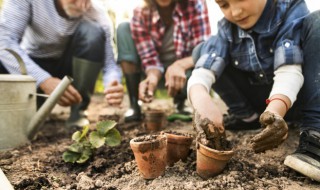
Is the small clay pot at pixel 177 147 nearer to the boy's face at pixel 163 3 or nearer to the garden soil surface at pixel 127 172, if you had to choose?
the garden soil surface at pixel 127 172

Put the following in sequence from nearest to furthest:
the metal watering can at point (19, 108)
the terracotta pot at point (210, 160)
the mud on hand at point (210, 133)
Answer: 1. the terracotta pot at point (210, 160)
2. the mud on hand at point (210, 133)
3. the metal watering can at point (19, 108)

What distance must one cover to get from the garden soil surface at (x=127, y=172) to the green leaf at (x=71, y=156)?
5cm

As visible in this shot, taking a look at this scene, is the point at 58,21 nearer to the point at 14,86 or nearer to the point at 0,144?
the point at 14,86

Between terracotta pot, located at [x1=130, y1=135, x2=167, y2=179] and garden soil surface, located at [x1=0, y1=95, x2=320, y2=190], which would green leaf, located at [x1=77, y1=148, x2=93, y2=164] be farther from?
terracotta pot, located at [x1=130, y1=135, x2=167, y2=179]

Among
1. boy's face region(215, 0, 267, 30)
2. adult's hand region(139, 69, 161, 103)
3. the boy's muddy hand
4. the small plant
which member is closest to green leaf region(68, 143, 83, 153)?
the small plant

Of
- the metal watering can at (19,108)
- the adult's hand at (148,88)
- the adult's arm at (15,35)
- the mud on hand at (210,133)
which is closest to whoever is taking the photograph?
the mud on hand at (210,133)

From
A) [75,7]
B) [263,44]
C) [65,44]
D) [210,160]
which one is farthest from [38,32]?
[210,160]

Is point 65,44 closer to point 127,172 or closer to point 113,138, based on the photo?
point 113,138

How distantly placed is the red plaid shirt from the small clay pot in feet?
5.03

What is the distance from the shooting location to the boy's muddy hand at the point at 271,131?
1.40 metres

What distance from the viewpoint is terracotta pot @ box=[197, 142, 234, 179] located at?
1.40 meters

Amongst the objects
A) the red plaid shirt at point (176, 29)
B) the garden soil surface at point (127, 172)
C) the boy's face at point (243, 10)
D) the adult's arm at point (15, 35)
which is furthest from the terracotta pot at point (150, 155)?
the red plaid shirt at point (176, 29)

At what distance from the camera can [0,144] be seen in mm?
2104

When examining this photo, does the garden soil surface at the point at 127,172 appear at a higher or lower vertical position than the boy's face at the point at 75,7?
lower
